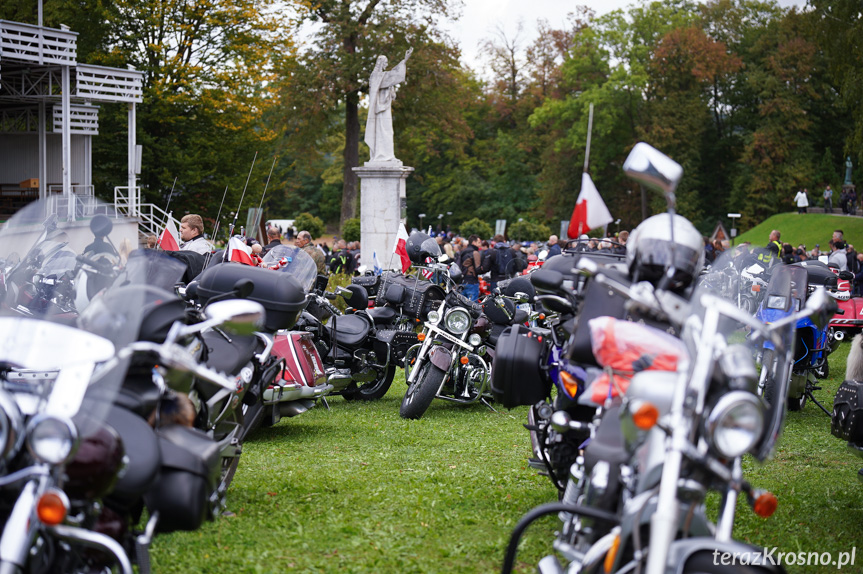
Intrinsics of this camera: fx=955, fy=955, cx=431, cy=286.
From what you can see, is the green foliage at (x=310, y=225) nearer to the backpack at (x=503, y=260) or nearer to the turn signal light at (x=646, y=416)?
the backpack at (x=503, y=260)

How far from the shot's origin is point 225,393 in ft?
16.4

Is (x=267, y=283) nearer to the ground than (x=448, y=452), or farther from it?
farther from it

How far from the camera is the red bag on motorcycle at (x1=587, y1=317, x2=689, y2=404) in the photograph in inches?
132

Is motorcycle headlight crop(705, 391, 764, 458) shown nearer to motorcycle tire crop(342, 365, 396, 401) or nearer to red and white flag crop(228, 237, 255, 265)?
red and white flag crop(228, 237, 255, 265)

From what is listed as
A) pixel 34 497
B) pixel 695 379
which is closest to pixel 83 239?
pixel 34 497

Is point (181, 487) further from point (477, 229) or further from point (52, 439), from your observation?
point (477, 229)

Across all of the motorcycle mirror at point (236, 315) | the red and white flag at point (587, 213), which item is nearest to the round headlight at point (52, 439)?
the motorcycle mirror at point (236, 315)

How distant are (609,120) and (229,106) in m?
26.1

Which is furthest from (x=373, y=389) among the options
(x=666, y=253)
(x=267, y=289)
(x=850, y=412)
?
(x=666, y=253)

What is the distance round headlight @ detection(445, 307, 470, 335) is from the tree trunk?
91.9 ft

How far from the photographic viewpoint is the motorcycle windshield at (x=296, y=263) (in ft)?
25.6

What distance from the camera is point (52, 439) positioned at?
9.45 ft

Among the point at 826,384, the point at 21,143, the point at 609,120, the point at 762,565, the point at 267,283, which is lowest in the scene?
the point at 826,384

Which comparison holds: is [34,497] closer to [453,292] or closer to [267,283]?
[267,283]
